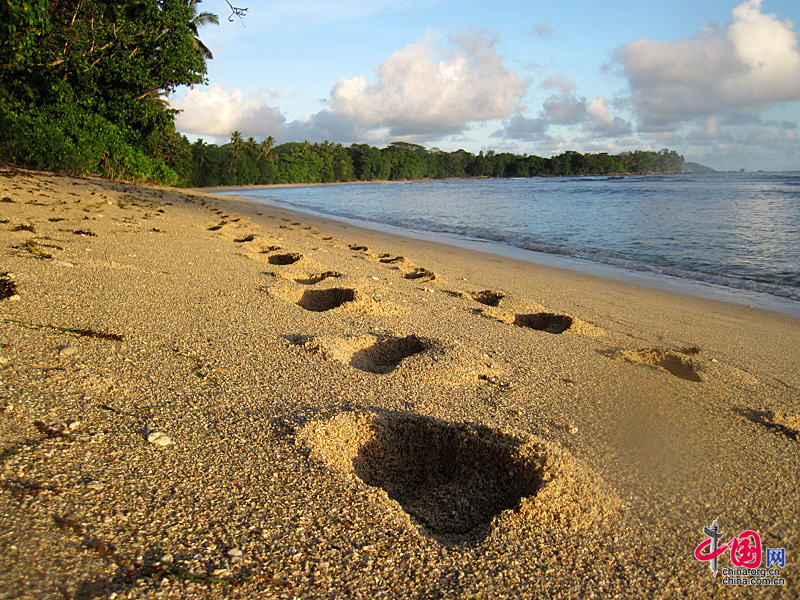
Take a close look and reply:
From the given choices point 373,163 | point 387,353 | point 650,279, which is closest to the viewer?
point 387,353

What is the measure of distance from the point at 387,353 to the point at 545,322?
1.66 m

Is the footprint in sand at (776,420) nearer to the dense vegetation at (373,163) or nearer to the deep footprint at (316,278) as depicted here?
the deep footprint at (316,278)

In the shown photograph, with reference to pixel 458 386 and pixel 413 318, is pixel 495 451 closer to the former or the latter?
pixel 458 386

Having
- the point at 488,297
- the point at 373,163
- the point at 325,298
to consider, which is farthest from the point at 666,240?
the point at 373,163

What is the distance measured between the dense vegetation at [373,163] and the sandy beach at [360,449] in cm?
6284

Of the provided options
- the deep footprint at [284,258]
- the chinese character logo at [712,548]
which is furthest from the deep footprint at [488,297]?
the chinese character logo at [712,548]

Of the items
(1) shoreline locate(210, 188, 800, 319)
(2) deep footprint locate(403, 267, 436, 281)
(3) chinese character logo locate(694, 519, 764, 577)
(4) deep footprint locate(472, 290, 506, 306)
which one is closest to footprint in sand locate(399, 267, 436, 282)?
(2) deep footprint locate(403, 267, 436, 281)

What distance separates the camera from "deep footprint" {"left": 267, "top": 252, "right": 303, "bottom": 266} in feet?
18.0

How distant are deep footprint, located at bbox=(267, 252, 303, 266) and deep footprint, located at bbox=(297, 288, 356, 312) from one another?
1.43 m

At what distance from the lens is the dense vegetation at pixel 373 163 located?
6731 centimetres

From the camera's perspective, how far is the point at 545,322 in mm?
4031

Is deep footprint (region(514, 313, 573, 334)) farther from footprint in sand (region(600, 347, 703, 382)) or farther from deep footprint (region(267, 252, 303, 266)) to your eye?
deep footprint (region(267, 252, 303, 266))

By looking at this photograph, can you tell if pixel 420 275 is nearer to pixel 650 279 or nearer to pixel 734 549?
pixel 650 279

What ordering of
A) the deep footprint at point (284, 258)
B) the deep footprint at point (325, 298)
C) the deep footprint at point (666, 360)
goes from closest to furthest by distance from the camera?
the deep footprint at point (666, 360)
the deep footprint at point (325, 298)
the deep footprint at point (284, 258)
